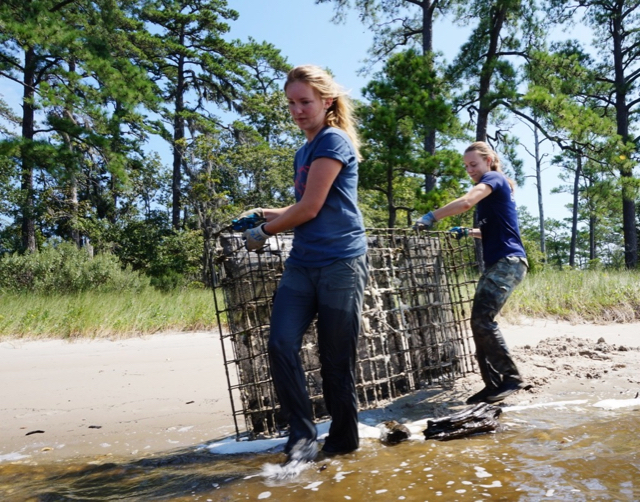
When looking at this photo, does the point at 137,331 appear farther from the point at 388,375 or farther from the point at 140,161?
the point at 140,161

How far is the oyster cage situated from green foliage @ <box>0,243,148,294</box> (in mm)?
12619

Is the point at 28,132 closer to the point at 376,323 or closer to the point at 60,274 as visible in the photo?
the point at 60,274

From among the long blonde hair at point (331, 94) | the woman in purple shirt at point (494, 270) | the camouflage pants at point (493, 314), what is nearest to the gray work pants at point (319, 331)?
the long blonde hair at point (331, 94)

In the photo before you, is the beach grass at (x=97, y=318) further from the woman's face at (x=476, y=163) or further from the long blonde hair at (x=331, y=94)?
the long blonde hair at (x=331, y=94)

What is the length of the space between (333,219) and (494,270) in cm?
150

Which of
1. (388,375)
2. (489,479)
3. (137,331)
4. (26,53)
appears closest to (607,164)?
(137,331)

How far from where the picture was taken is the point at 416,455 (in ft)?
9.56

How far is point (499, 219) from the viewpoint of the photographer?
3830 mm

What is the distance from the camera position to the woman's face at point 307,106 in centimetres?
275

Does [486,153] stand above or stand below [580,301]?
above

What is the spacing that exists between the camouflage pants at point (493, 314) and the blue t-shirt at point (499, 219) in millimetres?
64

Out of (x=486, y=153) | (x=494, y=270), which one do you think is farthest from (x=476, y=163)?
(x=494, y=270)

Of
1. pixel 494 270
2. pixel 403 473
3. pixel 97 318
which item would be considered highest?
pixel 494 270

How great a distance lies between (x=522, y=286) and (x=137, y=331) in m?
6.16
